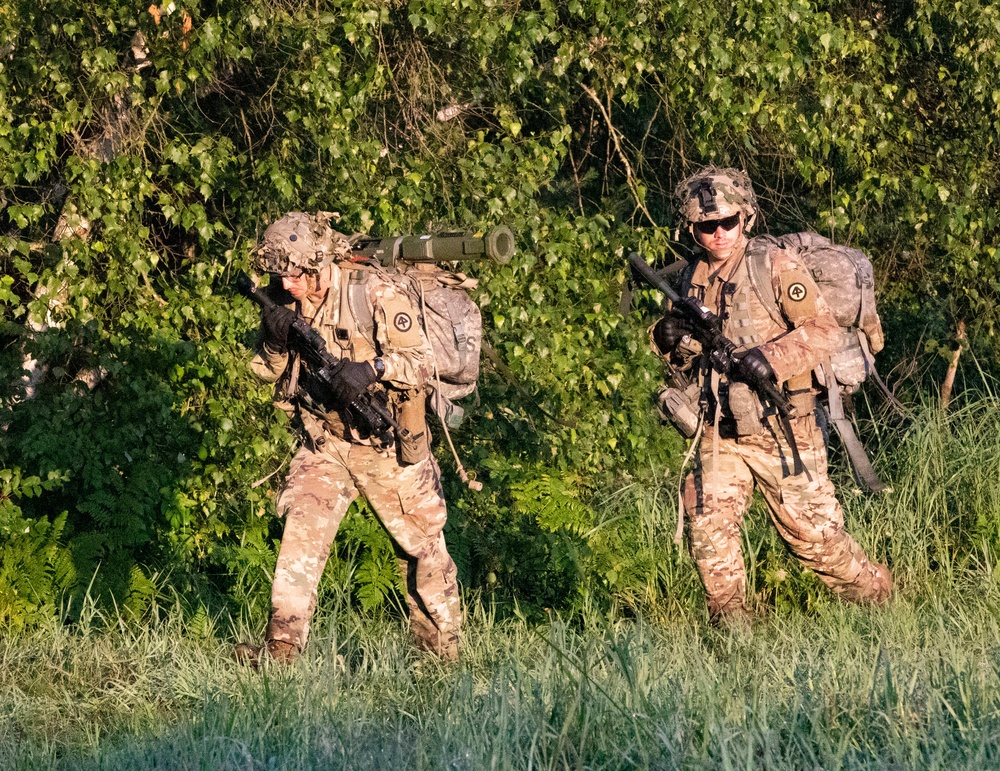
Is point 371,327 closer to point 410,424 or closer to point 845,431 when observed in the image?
point 410,424

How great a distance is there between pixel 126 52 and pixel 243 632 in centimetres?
271

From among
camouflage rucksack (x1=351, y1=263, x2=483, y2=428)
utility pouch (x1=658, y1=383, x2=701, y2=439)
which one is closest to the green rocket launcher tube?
camouflage rucksack (x1=351, y1=263, x2=483, y2=428)

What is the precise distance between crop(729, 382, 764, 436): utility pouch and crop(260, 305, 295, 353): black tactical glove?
169cm

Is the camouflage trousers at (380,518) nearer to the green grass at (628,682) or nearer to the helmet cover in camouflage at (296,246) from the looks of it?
the green grass at (628,682)

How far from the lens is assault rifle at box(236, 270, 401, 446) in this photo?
5.19m

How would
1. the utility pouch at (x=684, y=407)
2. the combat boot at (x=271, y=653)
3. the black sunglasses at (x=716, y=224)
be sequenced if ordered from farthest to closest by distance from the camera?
the utility pouch at (x=684, y=407), the black sunglasses at (x=716, y=224), the combat boot at (x=271, y=653)

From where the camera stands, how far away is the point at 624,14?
6.29 meters

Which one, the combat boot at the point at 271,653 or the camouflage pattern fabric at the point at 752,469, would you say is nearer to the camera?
the combat boot at the point at 271,653

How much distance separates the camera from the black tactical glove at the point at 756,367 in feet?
17.4

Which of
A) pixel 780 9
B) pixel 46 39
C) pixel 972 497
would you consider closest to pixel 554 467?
pixel 972 497

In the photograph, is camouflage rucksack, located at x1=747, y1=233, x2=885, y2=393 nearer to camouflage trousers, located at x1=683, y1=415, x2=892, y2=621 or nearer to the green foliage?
camouflage trousers, located at x1=683, y1=415, x2=892, y2=621

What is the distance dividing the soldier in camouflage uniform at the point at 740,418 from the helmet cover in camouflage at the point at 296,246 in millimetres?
1353

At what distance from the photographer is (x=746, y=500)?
18.7ft

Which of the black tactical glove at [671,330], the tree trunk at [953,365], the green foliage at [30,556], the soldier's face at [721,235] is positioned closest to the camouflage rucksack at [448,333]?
the black tactical glove at [671,330]
